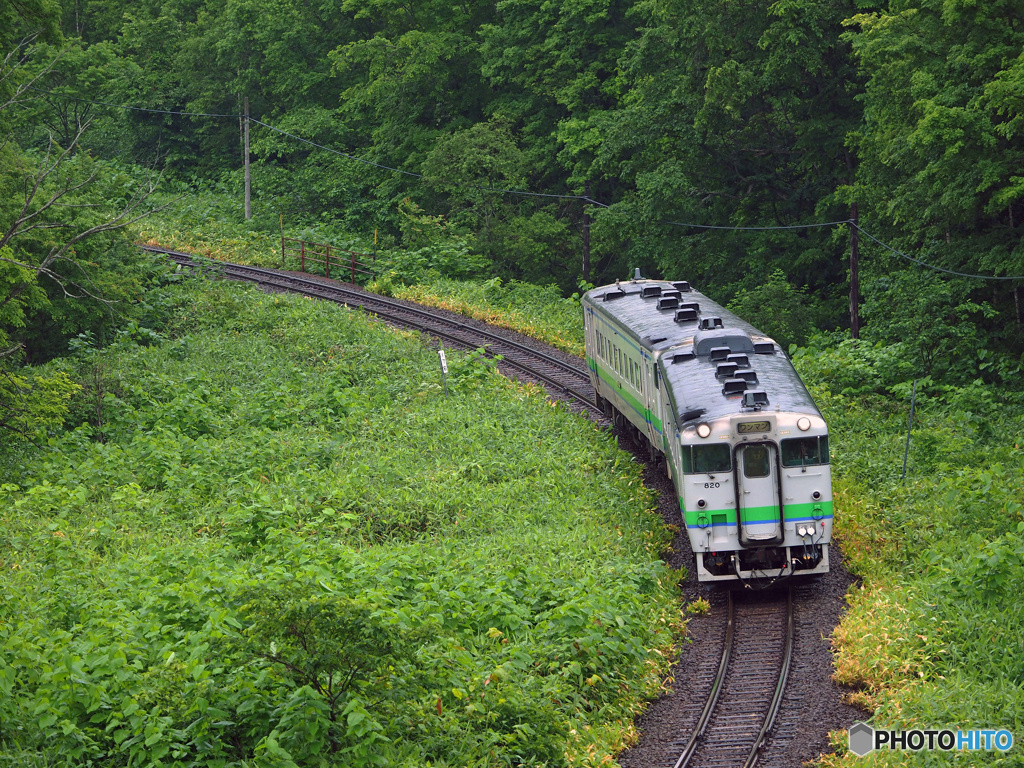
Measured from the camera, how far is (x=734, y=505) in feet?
51.1

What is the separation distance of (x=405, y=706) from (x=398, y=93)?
129 feet

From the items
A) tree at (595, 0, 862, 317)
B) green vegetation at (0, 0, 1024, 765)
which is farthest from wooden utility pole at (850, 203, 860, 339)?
tree at (595, 0, 862, 317)

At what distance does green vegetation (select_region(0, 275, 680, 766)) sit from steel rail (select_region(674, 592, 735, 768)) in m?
0.72

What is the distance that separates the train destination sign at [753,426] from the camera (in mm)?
15500

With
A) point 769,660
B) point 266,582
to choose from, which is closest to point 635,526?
point 769,660

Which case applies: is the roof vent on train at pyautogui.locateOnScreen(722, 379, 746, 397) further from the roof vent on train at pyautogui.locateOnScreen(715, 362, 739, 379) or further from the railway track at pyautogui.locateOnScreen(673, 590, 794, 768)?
the railway track at pyautogui.locateOnScreen(673, 590, 794, 768)

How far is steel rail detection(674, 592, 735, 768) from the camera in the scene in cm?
1201

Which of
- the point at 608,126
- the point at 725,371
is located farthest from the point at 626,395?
the point at 608,126

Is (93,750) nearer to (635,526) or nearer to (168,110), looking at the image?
(635,526)

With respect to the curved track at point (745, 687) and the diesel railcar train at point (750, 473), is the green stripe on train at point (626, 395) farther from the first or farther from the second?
the curved track at point (745, 687)

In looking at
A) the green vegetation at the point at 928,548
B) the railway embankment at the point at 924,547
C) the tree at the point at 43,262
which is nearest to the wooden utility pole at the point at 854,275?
the railway embankment at the point at 924,547

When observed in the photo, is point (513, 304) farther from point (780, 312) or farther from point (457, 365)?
point (457, 365)

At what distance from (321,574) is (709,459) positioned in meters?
6.02

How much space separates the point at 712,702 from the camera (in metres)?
13.2
